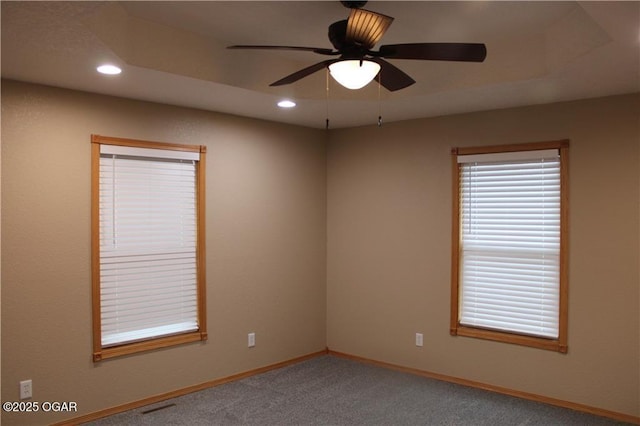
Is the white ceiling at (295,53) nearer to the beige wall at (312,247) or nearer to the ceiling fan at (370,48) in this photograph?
the beige wall at (312,247)

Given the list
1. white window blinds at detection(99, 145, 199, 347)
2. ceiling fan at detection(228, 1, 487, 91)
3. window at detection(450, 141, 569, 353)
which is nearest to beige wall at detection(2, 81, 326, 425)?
white window blinds at detection(99, 145, 199, 347)

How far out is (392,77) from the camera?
9.51 feet

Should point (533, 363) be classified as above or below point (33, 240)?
below

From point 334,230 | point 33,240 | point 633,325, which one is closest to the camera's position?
point 33,240

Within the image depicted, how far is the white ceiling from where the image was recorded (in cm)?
266

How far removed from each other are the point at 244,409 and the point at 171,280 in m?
1.17

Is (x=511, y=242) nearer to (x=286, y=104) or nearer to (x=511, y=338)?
(x=511, y=338)

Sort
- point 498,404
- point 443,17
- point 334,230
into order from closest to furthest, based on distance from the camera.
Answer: point 443,17
point 498,404
point 334,230

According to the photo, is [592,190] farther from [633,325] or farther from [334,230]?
[334,230]

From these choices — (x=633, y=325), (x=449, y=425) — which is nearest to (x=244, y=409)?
(x=449, y=425)

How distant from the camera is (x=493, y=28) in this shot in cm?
326

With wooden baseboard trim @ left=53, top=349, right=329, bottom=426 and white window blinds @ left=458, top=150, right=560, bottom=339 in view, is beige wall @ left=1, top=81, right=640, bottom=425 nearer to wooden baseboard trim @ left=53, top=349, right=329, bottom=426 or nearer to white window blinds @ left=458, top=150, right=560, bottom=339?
wooden baseboard trim @ left=53, top=349, right=329, bottom=426

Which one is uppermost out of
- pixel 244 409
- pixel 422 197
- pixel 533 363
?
pixel 422 197

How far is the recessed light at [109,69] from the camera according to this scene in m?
3.11
